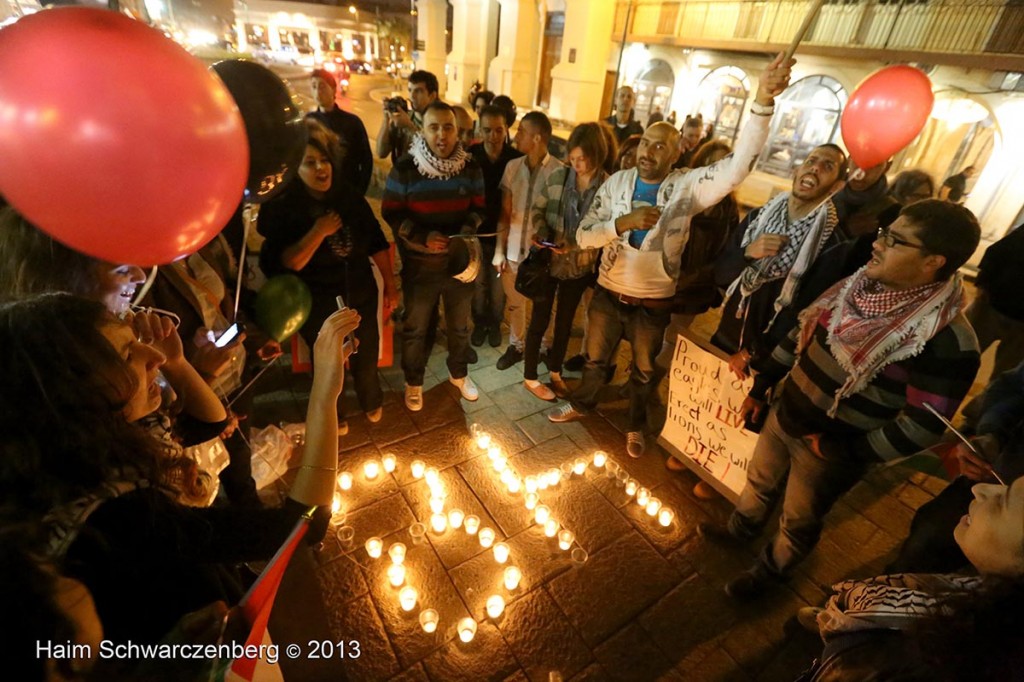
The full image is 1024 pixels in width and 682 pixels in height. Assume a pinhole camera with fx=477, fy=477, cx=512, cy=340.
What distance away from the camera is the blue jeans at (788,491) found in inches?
91.9

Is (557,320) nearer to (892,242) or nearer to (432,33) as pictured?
(892,242)

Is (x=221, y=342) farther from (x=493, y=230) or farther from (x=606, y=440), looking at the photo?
(x=606, y=440)

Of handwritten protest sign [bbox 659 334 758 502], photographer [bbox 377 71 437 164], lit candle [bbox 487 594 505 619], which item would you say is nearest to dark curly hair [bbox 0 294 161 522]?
lit candle [bbox 487 594 505 619]

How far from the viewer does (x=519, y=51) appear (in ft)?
67.3

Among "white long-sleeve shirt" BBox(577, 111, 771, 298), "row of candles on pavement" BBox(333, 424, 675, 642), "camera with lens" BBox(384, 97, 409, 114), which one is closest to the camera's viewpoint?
"row of candles on pavement" BBox(333, 424, 675, 642)

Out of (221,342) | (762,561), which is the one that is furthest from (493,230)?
(762,561)

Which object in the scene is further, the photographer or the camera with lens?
the camera with lens

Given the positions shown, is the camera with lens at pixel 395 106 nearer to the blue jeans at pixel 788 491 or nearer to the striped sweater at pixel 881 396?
the striped sweater at pixel 881 396

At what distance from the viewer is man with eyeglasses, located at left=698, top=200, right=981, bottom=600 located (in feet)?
6.18

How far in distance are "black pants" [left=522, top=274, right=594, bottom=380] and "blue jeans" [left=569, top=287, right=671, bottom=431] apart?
11.5 inches

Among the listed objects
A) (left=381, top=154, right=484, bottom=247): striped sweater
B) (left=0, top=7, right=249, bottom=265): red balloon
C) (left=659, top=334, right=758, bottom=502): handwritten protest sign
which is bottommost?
(left=659, top=334, right=758, bottom=502): handwritten protest sign

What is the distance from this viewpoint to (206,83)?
145 cm

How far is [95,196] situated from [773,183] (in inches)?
658

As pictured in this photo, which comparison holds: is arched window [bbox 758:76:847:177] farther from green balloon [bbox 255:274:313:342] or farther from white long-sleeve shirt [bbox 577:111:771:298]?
green balloon [bbox 255:274:313:342]
